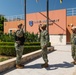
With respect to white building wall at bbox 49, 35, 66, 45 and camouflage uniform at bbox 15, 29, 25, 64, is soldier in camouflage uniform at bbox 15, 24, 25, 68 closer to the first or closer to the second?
camouflage uniform at bbox 15, 29, 25, 64

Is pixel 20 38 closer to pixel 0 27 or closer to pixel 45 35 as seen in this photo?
pixel 45 35

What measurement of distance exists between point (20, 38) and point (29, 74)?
4.91ft

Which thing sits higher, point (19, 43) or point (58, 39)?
point (19, 43)

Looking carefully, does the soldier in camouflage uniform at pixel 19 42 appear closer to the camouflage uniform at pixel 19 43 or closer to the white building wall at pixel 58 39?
the camouflage uniform at pixel 19 43

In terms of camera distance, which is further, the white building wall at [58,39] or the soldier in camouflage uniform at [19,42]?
the white building wall at [58,39]

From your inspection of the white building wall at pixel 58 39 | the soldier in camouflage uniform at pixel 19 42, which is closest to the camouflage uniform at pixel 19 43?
the soldier in camouflage uniform at pixel 19 42

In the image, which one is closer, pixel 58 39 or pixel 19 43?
pixel 19 43

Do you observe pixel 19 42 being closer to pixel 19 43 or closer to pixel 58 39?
pixel 19 43

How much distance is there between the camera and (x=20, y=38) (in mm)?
7086

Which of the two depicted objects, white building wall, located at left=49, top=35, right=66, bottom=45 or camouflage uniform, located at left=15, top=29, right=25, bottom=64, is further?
white building wall, located at left=49, top=35, right=66, bottom=45

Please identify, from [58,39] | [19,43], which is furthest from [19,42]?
[58,39]

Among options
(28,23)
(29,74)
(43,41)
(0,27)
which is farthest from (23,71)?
(0,27)

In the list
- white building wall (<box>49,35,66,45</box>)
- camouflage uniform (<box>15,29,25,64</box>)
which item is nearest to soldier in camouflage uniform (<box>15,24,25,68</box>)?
camouflage uniform (<box>15,29,25,64</box>)

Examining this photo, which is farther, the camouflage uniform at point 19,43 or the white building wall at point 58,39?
the white building wall at point 58,39
